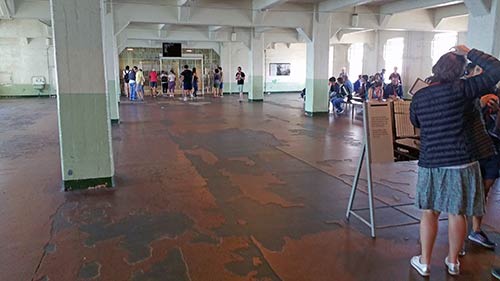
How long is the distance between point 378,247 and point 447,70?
1.51m

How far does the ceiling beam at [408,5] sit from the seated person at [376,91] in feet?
7.18

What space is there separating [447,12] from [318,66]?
4.69 metres

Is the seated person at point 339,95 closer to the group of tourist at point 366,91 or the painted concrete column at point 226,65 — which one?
the group of tourist at point 366,91

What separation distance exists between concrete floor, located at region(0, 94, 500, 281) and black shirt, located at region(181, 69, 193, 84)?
11.4 metres

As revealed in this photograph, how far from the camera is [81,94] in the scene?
459cm

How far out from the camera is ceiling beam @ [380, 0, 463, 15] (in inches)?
393

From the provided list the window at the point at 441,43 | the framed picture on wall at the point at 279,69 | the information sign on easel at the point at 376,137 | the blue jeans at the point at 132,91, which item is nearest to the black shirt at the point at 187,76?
the blue jeans at the point at 132,91

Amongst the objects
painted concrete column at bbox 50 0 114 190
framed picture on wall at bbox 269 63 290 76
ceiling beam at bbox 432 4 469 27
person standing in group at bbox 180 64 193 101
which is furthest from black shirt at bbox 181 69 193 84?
painted concrete column at bbox 50 0 114 190

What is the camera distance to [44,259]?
2998 millimetres

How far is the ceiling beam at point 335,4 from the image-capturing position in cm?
1014

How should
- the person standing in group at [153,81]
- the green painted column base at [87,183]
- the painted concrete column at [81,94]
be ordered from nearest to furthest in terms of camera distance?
the painted concrete column at [81,94] < the green painted column base at [87,183] < the person standing in group at [153,81]

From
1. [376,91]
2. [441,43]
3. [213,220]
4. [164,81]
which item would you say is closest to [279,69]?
[164,81]

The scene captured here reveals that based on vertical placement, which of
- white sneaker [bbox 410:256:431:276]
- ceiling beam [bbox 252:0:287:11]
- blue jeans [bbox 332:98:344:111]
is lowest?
white sneaker [bbox 410:256:431:276]

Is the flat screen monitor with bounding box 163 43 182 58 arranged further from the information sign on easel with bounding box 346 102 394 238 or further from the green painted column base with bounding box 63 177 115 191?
the information sign on easel with bounding box 346 102 394 238
